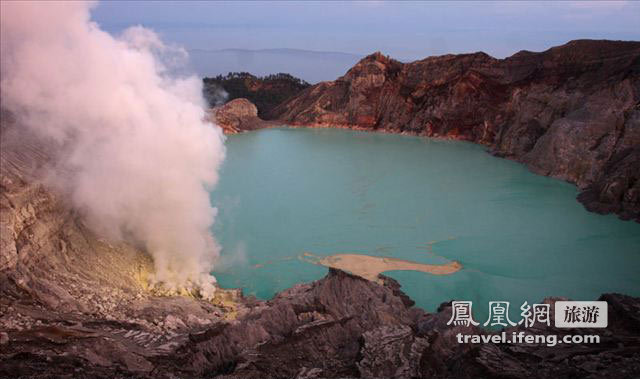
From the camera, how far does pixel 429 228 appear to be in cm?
1527

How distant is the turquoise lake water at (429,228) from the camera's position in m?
11.8

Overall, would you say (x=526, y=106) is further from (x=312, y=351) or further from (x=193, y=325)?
(x=312, y=351)

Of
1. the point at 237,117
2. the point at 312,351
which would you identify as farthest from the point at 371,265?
the point at 237,117

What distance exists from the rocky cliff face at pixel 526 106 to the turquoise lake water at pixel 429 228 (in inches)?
49.9

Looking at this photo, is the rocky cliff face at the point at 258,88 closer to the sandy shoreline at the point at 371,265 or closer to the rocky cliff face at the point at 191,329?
the sandy shoreline at the point at 371,265

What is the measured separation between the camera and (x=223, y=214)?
1634 centimetres

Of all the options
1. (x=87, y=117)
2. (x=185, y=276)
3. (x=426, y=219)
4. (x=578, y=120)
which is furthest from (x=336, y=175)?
(x=87, y=117)

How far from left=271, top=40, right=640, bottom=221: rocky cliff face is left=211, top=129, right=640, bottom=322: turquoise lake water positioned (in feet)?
4.16

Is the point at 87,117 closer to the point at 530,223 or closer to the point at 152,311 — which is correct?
the point at 152,311

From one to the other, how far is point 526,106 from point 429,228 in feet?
51.3

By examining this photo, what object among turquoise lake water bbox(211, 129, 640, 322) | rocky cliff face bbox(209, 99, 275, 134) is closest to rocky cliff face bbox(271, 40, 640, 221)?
turquoise lake water bbox(211, 129, 640, 322)

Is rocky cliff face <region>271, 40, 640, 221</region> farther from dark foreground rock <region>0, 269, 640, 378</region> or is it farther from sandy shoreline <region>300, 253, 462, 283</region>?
dark foreground rock <region>0, 269, 640, 378</region>

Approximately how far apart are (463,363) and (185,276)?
21.3 ft

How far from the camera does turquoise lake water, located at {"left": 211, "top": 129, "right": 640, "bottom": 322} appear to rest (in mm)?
11766
